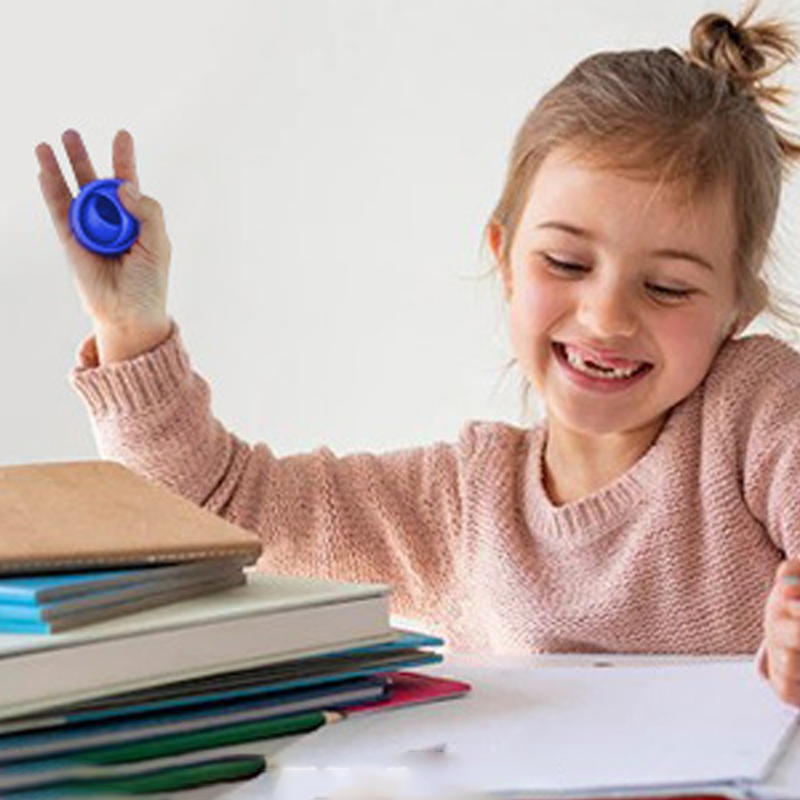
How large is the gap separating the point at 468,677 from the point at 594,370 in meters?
0.44

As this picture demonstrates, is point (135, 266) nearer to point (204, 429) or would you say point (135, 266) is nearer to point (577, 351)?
point (204, 429)

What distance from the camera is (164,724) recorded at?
730 mm

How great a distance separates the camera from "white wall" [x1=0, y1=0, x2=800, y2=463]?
6.67ft

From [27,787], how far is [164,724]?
64 millimetres

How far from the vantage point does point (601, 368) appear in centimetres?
129

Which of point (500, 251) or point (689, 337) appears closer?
point (689, 337)

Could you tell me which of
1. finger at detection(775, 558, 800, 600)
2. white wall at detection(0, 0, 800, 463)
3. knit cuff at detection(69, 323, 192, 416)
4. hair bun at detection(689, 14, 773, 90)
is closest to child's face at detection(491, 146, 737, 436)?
hair bun at detection(689, 14, 773, 90)

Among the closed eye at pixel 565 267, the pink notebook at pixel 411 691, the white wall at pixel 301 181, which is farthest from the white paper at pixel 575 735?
the white wall at pixel 301 181

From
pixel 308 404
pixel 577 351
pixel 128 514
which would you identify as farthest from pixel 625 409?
pixel 308 404

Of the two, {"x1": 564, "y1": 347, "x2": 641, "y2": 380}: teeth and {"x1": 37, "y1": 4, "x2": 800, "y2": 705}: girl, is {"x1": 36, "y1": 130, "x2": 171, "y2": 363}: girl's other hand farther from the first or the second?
{"x1": 564, "y1": 347, "x2": 641, "y2": 380}: teeth

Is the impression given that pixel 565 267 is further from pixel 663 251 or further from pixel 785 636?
pixel 785 636

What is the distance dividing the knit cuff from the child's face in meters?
0.25

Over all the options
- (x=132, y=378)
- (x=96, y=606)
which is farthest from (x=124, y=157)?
(x=96, y=606)

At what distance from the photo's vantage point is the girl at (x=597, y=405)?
1240 millimetres
